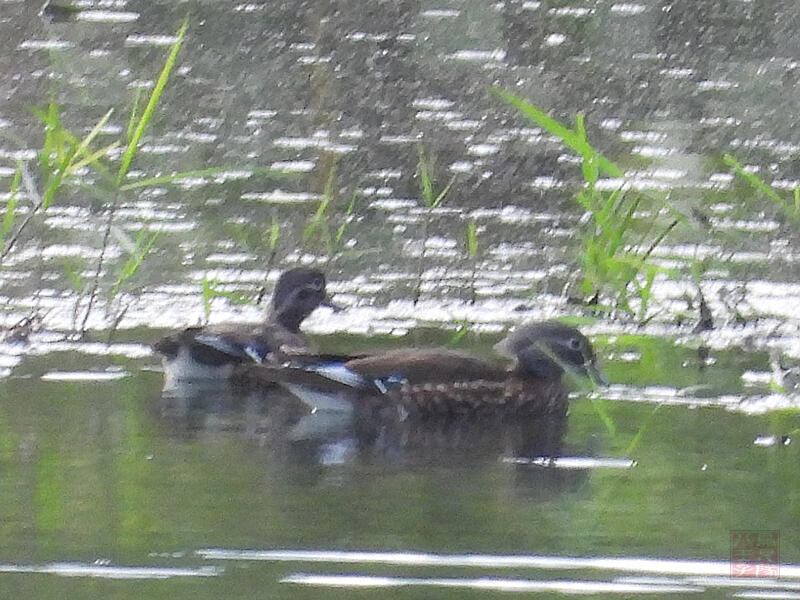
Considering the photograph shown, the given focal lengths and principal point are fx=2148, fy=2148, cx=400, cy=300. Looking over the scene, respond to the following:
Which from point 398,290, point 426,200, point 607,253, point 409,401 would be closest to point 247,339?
point 409,401

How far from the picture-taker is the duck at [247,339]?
660 cm

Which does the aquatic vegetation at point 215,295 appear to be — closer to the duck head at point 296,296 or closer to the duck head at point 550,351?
the duck head at point 296,296

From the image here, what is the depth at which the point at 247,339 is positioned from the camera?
695 centimetres

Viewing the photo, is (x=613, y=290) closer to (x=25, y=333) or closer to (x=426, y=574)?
(x=25, y=333)

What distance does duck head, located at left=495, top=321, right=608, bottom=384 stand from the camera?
21.5ft

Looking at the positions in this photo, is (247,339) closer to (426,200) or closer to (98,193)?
(98,193)

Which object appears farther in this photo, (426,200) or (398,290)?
(426,200)

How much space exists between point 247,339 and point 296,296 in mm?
421

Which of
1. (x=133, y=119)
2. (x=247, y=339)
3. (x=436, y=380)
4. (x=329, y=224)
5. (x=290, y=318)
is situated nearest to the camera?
(x=436, y=380)

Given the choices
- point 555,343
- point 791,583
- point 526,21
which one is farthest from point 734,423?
point 526,21

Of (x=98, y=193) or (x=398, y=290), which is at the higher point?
(x=98, y=193)

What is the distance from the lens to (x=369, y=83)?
10758 millimetres

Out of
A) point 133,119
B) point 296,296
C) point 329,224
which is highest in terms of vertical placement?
point 133,119

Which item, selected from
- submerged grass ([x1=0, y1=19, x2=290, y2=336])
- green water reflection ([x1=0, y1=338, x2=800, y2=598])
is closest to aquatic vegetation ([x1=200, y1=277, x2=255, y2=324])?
submerged grass ([x1=0, y1=19, x2=290, y2=336])
